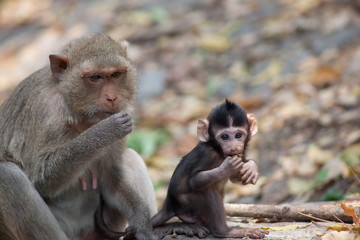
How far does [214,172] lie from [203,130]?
55 cm

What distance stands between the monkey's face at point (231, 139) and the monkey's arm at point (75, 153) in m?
0.89

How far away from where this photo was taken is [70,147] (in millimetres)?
6043

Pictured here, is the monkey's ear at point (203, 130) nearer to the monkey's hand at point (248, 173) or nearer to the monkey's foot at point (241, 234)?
the monkey's hand at point (248, 173)

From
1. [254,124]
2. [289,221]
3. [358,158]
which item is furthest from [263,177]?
[254,124]

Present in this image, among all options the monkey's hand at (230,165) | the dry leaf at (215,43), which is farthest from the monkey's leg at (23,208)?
the dry leaf at (215,43)

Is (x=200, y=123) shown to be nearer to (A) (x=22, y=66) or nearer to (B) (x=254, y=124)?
(B) (x=254, y=124)

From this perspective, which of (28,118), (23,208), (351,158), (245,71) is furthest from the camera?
(245,71)

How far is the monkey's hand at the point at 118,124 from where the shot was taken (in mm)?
5938

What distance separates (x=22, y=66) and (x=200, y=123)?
38.5 ft

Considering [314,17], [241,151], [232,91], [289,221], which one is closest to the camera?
[241,151]

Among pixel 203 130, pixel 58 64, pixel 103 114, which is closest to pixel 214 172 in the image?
pixel 203 130

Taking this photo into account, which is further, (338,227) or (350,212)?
(350,212)

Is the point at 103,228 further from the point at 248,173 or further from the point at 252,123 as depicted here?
the point at 252,123

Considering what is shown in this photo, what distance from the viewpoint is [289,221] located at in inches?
268
